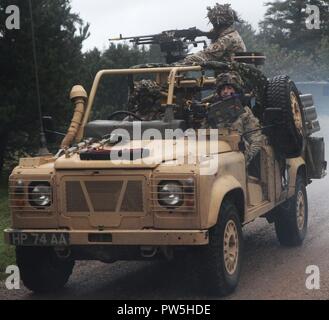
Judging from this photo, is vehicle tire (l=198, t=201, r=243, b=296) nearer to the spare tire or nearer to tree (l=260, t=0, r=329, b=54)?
the spare tire

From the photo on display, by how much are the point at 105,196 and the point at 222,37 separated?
11.0 ft

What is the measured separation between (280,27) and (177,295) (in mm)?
37566

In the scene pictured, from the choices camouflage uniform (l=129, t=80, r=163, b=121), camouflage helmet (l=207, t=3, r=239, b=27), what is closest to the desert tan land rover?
camouflage uniform (l=129, t=80, r=163, b=121)

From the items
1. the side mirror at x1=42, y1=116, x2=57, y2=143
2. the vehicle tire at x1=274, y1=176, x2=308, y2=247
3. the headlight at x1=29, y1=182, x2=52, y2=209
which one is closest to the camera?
the headlight at x1=29, y1=182, x2=52, y2=209

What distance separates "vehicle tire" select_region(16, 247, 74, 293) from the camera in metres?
6.96

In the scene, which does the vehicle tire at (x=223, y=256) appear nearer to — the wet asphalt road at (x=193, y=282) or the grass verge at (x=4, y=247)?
the wet asphalt road at (x=193, y=282)

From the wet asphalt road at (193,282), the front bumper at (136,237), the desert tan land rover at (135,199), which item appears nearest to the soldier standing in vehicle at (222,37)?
the desert tan land rover at (135,199)

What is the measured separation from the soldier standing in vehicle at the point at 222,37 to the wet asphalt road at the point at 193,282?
226 centimetres

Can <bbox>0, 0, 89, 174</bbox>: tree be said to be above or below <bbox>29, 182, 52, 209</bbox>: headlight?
above

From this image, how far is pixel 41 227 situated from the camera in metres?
6.63

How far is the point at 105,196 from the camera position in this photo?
6.47m

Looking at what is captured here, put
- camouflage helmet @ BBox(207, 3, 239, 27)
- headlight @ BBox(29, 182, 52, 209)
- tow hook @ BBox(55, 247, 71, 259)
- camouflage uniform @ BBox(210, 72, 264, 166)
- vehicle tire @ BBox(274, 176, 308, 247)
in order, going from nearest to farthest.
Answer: headlight @ BBox(29, 182, 52, 209) → tow hook @ BBox(55, 247, 71, 259) → camouflage uniform @ BBox(210, 72, 264, 166) → vehicle tire @ BBox(274, 176, 308, 247) → camouflage helmet @ BBox(207, 3, 239, 27)

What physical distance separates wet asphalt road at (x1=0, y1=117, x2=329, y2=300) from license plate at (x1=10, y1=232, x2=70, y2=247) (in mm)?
707

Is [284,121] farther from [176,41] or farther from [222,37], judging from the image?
[176,41]
